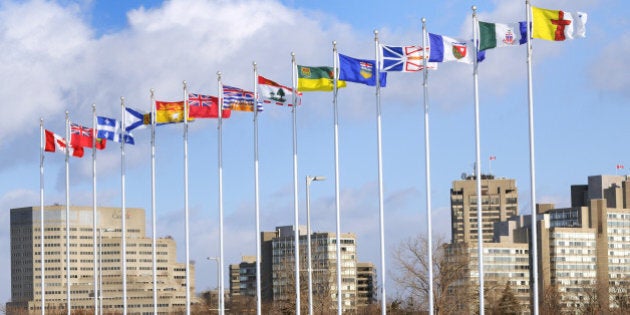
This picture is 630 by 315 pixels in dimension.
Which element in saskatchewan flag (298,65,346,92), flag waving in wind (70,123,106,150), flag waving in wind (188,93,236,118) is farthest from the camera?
flag waving in wind (70,123,106,150)

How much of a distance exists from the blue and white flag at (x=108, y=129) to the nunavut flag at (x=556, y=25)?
102 feet

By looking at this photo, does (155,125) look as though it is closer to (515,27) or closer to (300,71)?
(300,71)

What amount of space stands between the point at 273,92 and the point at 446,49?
40.4 ft

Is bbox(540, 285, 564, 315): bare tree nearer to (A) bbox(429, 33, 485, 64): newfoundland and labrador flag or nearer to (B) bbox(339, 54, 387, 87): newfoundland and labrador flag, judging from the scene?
(B) bbox(339, 54, 387, 87): newfoundland and labrador flag

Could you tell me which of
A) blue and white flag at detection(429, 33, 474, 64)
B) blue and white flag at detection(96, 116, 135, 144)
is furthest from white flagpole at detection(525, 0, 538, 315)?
blue and white flag at detection(96, 116, 135, 144)

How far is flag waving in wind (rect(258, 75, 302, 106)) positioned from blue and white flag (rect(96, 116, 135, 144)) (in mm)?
12693

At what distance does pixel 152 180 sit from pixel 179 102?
5.11m

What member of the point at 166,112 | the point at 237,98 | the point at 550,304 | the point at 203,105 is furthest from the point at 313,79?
the point at 550,304

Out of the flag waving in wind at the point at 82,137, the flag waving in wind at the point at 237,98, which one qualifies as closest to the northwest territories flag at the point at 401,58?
the flag waving in wind at the point at 237,98

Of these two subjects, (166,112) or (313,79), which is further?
(166,112)

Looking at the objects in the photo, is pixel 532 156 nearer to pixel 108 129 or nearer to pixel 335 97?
pixel 335 97

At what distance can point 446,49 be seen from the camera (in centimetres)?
6122

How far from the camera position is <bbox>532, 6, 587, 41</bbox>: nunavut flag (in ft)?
184

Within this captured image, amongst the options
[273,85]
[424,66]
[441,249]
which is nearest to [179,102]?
[273,85]
